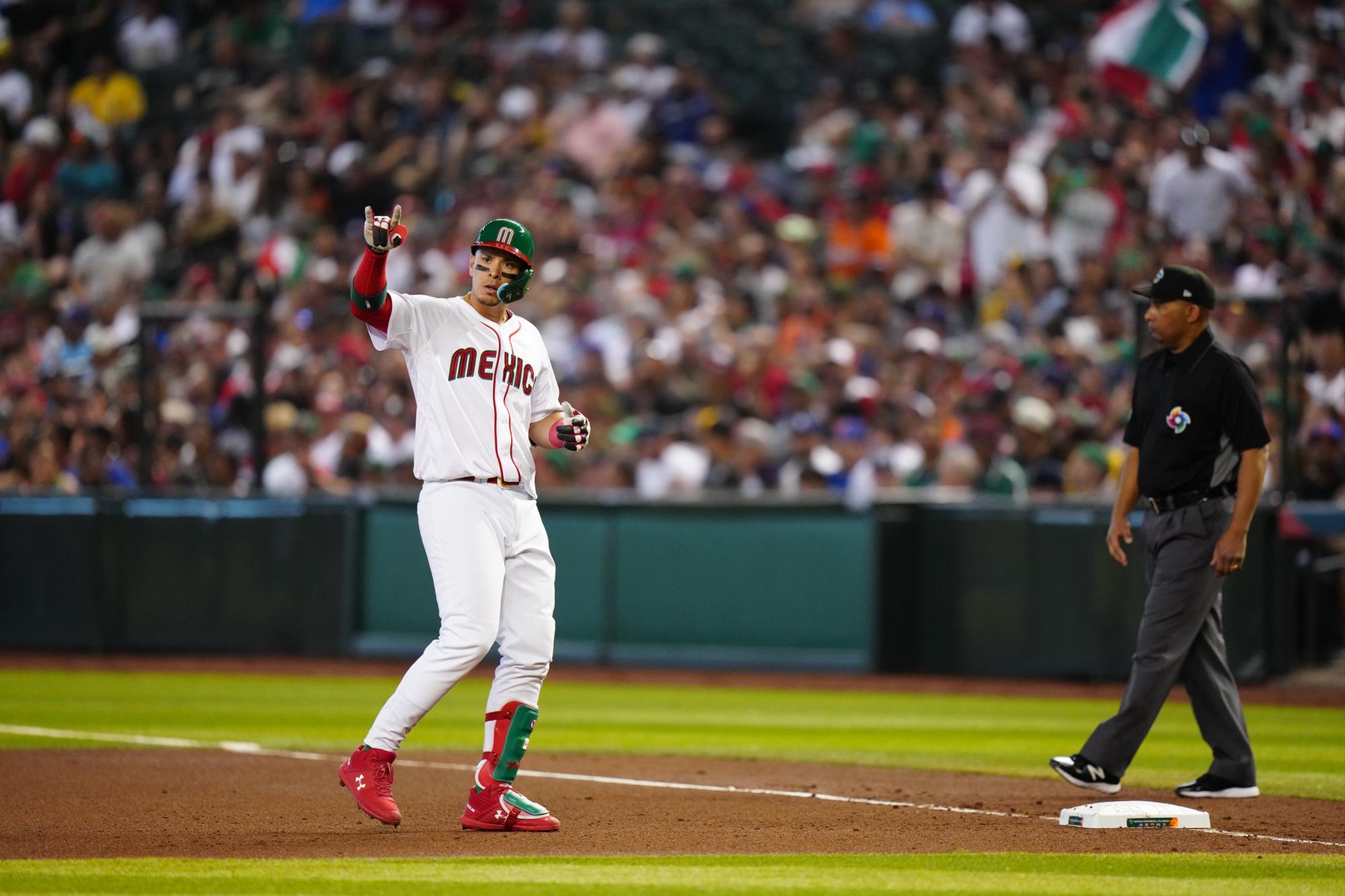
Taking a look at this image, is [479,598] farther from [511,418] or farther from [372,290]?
[372,290]

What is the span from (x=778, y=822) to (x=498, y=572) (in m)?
1.54

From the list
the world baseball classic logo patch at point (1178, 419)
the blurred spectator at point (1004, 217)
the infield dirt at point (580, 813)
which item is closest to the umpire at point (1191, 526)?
the world baseball classic logo patch at point (1178, 419)

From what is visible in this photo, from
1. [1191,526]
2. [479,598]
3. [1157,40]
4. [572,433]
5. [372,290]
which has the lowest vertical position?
[479,598]

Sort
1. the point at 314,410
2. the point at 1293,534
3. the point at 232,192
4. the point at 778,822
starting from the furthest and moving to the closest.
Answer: the point at 232,192, the point at 314,410, the point at 1293,534, the point at 778,822

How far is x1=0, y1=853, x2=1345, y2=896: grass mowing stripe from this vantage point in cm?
551

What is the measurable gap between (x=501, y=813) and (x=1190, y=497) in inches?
125

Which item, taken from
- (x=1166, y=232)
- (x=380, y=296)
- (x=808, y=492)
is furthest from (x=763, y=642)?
(x=380, y=296)

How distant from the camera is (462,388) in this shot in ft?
22.1

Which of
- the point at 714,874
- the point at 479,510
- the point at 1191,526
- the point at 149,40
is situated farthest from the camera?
the point at 149,40

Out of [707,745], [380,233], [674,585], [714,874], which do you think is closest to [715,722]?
[707,745]

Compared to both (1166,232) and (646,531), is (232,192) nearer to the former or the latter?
(646,531)

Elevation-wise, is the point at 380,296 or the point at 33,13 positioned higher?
the point at 33,13

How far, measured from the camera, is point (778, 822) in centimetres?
717

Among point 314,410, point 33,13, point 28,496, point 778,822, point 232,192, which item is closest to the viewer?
point 778,822
